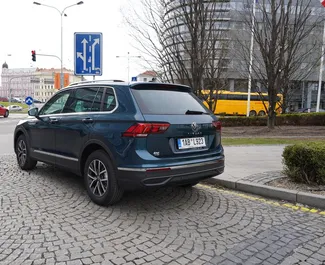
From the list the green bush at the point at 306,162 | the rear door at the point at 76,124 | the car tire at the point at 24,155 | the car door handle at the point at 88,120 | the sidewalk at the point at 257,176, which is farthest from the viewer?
the car tire at the point at 24,155

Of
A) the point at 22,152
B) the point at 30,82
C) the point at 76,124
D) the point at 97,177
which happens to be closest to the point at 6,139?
the point at 22,152

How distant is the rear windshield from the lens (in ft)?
13.3

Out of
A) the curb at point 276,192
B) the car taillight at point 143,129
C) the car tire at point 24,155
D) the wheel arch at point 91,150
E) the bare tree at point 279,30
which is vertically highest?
the bare tree at point 279,30

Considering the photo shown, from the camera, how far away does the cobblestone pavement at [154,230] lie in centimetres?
299

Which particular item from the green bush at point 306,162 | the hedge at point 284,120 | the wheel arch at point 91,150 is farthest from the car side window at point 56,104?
the hedge at point 284,120

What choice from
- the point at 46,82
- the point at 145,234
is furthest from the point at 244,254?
the point at 46,82

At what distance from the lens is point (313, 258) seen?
3.00 metres

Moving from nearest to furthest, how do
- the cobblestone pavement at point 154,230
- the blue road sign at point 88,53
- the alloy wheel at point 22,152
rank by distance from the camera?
the cobblestone pavement at point 154,230, the alloy wheel at point 22,152, the blue road sign at point 88,53

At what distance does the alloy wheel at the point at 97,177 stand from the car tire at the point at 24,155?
2349 millimetres

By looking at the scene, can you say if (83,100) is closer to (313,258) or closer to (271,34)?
(313,258)

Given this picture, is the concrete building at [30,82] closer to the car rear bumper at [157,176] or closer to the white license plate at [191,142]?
the white license plate at [191,142]

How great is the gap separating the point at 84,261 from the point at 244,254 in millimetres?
1568

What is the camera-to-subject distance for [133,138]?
149 inches

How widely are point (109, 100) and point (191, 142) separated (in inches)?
51.1
